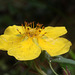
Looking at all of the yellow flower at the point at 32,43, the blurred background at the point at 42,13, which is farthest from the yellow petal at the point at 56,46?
the blurred background at the point at 42,13

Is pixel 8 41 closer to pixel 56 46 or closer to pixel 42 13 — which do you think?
pixel 56 46

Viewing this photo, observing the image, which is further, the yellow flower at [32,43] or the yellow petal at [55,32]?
the yellow petal at [55,32]

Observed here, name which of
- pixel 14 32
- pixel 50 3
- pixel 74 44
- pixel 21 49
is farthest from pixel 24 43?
pixel 50 3

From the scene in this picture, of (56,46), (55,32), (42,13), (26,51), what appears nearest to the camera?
(26,51)

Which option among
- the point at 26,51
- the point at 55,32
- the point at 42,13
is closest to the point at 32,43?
the point at 26,51

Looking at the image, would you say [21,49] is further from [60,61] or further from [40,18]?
[40,18]

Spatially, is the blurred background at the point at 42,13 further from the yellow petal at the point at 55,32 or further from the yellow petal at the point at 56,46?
the yellow petal at the point at 56,46

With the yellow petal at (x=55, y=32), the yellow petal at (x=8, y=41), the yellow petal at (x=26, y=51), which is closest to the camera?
the yellow petal at (x=26, y=51)
